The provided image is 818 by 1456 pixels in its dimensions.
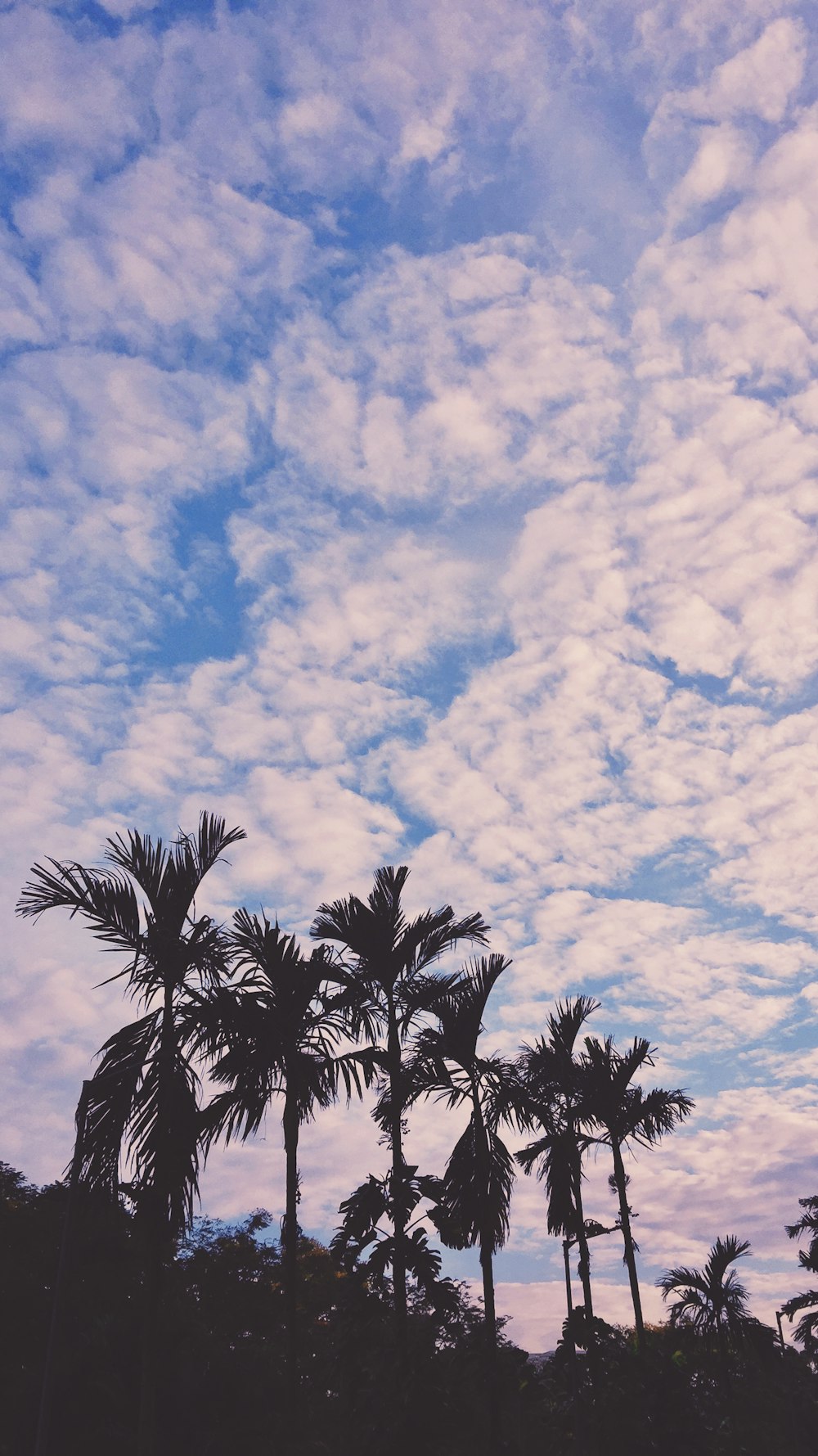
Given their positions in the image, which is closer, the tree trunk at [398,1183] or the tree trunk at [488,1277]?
the tree trunk at [398,1183]

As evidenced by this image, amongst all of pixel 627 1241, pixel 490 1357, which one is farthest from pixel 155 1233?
pixel 627 1241

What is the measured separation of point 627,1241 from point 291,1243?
42.7 ft

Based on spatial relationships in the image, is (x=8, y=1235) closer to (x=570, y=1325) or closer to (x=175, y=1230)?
(x=570, y=1325)

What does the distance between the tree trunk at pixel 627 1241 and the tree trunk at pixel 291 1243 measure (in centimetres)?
1230

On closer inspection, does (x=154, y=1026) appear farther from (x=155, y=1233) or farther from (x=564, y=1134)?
(x=564, y=1134)

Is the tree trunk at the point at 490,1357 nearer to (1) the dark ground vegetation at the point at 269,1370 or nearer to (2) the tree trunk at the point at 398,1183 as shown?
(1) the dark ground vegetation at the point at 269,1370

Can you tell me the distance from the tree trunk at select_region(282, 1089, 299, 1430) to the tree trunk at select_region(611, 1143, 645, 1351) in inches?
484

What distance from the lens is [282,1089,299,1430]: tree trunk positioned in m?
15.2

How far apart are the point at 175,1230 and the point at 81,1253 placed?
1022 inches

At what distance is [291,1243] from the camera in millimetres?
16266

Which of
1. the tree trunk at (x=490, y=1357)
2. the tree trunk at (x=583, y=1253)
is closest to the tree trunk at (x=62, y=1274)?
the tree trunk at (x=490, y=1357)

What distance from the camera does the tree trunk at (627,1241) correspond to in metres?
25.6

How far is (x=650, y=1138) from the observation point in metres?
27.1

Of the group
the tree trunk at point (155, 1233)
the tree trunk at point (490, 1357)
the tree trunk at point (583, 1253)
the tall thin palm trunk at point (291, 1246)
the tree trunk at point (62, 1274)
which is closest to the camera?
the tree trunk at point (155, 1233)
